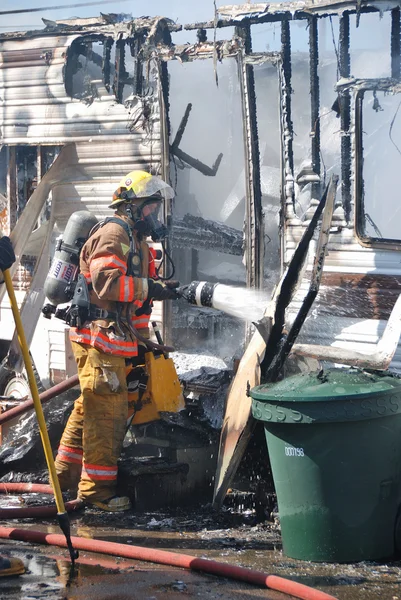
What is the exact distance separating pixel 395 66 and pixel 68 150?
144 inches

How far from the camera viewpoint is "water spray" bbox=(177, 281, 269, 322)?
19.8 feet

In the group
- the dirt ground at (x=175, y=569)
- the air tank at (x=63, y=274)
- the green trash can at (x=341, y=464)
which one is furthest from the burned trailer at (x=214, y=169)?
the air tank at (x=63, y=274)

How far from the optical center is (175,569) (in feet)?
13.6

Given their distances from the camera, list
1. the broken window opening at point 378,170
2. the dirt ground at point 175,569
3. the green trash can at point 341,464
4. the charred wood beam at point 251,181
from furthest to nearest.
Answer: the charred wood beam at point 251,181
the broken window opening at point 378,170
the green trash can at point 341,464
the dirt ground at point 175,569

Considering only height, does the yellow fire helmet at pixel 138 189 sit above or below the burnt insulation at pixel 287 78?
below

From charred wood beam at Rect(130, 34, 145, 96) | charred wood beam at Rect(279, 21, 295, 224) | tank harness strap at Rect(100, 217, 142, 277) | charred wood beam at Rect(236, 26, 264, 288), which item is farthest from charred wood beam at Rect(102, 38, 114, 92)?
tank harness strap at Rect(100, 217, 142, 277)

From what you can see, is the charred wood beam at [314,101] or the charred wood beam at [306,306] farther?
the charred wood beam at [314,101]

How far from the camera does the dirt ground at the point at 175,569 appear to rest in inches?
148

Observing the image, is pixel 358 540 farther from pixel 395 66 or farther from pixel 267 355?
pixel 395 66

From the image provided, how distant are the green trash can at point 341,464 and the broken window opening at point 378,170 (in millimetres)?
2340

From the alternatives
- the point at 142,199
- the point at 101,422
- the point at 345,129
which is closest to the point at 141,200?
the point at 142,199

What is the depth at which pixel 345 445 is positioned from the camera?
13.4ft

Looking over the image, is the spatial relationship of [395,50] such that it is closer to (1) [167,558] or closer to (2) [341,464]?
(2) [341,464]

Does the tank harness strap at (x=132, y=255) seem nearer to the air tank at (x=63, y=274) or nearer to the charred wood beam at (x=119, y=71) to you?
the air tank at (x=63, y=274)
